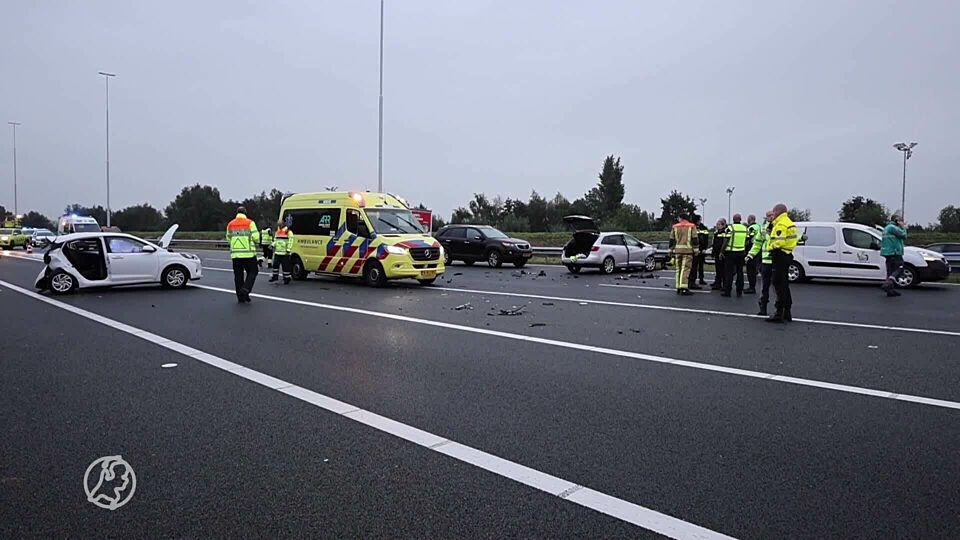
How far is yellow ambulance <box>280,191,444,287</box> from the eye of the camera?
16.2 metres

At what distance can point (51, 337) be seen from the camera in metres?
8.97

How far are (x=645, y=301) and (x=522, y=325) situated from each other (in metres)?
4.27

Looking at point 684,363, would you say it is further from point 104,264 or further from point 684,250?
Answer: point 104,264

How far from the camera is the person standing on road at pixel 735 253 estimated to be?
1461cm

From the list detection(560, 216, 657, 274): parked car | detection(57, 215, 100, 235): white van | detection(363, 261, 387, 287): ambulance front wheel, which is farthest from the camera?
detection(57, 215, 100, 235): white van

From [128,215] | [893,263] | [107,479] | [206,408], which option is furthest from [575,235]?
[128,215]

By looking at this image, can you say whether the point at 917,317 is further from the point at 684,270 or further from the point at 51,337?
the point at 51,337

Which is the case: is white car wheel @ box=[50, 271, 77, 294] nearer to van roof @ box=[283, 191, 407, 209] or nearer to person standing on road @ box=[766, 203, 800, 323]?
van roof @ box=[283, 191, 407, 209]

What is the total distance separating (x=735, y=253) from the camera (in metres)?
14.7

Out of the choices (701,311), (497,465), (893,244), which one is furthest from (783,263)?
(497,465)

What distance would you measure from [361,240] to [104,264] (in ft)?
18.9

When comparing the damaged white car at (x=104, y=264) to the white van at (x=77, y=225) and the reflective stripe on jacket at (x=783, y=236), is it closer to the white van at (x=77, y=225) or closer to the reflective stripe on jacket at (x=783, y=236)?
the reflective stripe on jacket at (x=783, y=236)

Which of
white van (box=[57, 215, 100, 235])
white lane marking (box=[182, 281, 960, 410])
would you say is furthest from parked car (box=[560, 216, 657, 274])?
white van (box=[57, 215, 100, 235])

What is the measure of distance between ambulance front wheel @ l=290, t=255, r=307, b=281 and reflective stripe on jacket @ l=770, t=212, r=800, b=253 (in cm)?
1213
